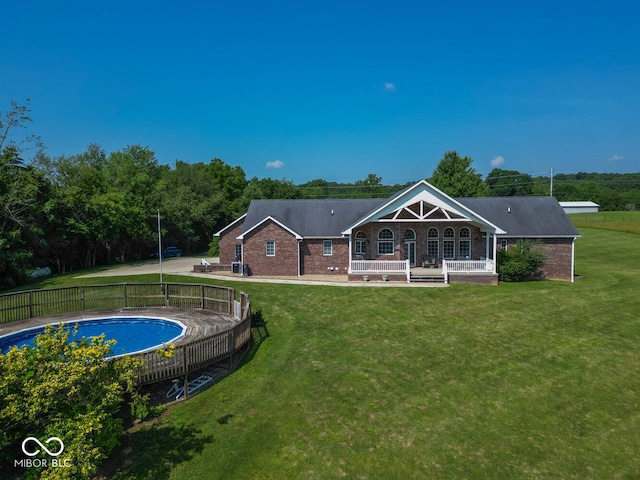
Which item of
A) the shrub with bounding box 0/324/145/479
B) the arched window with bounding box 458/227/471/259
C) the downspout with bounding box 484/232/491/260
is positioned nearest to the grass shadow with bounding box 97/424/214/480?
the shrub with bounding box 0/324/145/479

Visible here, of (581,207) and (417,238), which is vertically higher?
(581,207)

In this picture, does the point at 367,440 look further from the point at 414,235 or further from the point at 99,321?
the point at 414,235

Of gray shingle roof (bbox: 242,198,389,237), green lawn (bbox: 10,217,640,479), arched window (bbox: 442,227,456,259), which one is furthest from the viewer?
gray shingle roof (bbox: 242,198,389,237)

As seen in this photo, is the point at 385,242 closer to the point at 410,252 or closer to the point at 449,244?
the point at 410,252

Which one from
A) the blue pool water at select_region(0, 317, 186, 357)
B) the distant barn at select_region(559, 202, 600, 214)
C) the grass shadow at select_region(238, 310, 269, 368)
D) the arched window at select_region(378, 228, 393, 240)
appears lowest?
the grass shadow at select_region(238, 310, 269, 368)

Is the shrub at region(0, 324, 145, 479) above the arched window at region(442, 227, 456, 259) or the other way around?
the other way around

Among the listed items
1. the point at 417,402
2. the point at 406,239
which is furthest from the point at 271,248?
the point at 417,402

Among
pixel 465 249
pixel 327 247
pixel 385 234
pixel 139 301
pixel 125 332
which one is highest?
pixel 385 234

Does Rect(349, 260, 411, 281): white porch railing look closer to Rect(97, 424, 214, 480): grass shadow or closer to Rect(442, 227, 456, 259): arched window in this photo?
Rect(442, 227, 456, 259): arched window
